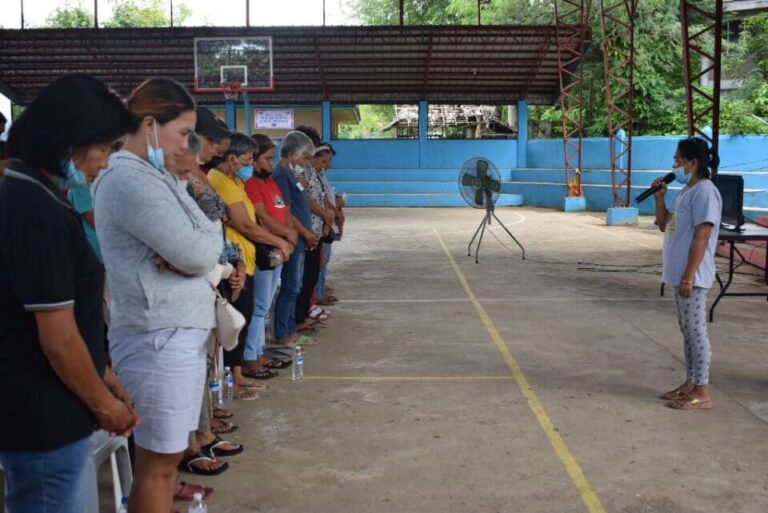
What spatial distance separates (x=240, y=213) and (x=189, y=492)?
5.32ft

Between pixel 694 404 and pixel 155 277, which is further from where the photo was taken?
pixel 694 404

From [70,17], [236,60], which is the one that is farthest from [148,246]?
[70,17]

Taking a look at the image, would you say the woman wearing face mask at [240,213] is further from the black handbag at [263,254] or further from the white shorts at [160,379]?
the white shorts at [160,379]

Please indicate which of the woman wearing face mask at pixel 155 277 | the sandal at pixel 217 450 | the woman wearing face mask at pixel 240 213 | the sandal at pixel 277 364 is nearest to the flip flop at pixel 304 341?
the sandal at pixel 277 364

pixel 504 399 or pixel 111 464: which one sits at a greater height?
pixel 111 464

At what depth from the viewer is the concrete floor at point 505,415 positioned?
332 cm

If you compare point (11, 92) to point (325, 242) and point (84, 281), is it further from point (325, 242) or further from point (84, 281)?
point (84, 281)

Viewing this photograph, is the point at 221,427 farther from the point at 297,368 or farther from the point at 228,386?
the point at 297,368

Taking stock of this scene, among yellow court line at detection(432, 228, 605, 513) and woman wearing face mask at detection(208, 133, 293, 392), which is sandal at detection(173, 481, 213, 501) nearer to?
woman wearing face mask at detection(208, 133, 293, 392)

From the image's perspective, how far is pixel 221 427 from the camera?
13.4ft

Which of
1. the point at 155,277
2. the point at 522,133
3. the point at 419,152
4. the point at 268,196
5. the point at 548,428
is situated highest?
the point at 522,133

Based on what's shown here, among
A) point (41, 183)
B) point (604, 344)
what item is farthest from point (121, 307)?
point (604, 344)

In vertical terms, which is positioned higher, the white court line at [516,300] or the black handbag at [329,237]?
the black handbag at [329,237]

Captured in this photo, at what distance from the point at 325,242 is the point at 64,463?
18.0 ft
